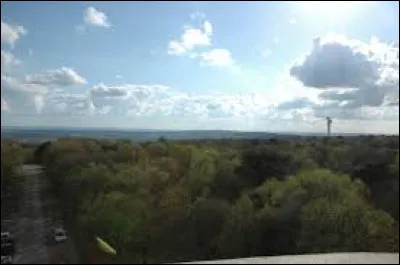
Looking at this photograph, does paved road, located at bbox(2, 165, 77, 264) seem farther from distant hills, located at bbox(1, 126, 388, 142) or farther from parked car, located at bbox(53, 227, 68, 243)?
distant hills, located at bbox(1, 126, 388, 142)

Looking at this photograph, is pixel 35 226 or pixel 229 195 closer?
pixel 35 226

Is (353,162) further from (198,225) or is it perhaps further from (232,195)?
(198,225)

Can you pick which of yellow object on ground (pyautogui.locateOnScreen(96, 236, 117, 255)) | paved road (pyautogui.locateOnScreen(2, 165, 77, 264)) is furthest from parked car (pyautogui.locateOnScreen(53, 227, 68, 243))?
yellow object on ground (pyautogui.locateOnScreen(96, 236, 117, 255))

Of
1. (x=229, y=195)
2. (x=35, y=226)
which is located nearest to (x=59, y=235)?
(x=35, y=226)

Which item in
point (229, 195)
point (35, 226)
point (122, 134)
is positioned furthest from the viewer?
point (229, 195)

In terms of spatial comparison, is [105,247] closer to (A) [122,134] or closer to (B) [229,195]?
(A) [122,134]

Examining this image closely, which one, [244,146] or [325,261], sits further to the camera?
[244,146]

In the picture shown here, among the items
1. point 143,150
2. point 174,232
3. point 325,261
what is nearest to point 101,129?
point 143,150
